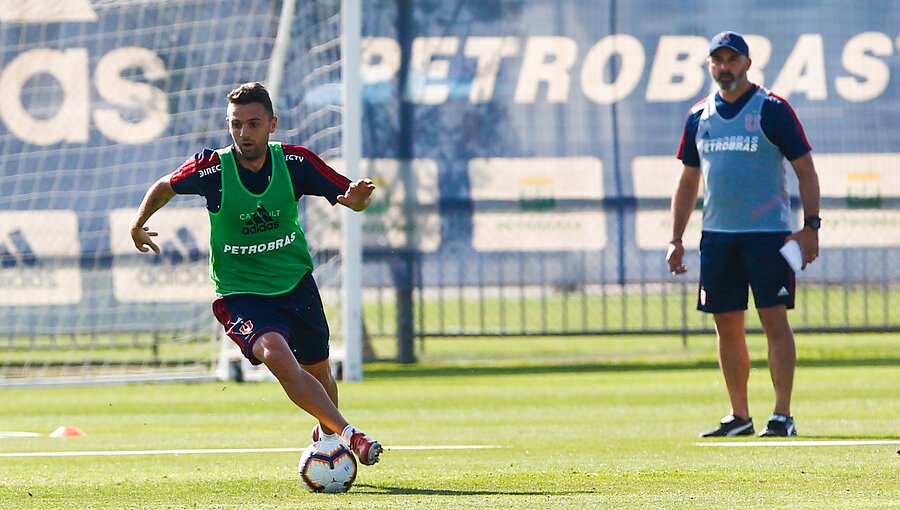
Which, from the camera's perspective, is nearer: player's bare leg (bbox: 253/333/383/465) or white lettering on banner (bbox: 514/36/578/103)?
player's bare leg (bbox: 253/333/383/465)

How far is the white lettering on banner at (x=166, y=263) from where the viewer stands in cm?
1442

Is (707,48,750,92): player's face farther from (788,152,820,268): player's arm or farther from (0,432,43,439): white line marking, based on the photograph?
(0,432,43,439): white line marking

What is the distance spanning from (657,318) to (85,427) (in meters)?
13.5

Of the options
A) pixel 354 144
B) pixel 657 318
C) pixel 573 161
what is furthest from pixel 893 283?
pixel 657 318

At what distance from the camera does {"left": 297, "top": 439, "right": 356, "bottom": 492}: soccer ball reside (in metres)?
5.59

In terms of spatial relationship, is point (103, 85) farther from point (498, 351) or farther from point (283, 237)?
point (283, 237)

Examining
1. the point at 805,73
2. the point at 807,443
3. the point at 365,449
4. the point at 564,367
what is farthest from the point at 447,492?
the point at 805,73

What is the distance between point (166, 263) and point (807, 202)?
8179 millimetres

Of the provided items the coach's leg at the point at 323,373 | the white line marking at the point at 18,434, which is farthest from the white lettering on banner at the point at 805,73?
the coach's leg at the point at 323,373

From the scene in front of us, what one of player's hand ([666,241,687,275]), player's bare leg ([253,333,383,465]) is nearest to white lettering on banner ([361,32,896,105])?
player's hand ([666,241,687,275])

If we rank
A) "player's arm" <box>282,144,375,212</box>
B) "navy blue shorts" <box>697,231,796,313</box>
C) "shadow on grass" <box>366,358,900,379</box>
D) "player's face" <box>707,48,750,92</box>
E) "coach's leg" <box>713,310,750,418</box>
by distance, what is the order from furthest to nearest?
1. "shadow on grass" <box>366,358,900,379</box>
2. "coach's leg" <box>713,310,750,418</box>
3. "navy blue shorts" <box>697,231,796,313</box>
4. "player's face" <box>707,48,750,92</box>
5. "player's arm" <box>282,144,375,212</box>

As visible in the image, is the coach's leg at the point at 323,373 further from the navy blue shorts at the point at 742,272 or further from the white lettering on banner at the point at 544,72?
Result: the white lettering on banner at the point at 544,72

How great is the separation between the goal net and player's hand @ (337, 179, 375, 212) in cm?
820

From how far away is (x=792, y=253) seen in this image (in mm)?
7367
